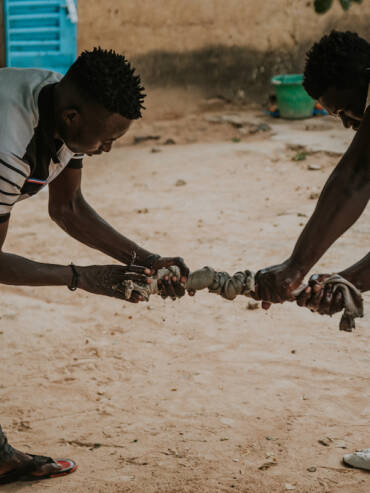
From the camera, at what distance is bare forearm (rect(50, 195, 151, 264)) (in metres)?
3.21

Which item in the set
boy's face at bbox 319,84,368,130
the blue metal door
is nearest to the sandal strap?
boy's face at bbox 319,84,368,130

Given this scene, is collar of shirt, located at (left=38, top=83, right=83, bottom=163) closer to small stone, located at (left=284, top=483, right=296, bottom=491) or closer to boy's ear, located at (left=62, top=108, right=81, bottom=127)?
boy's ear, located at (left=62, top=108, right=81, bottom=127)

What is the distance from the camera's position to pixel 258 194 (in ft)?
22.7

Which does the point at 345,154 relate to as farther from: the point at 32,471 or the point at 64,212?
the point at 32,471

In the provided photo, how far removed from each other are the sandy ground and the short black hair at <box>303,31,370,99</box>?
59.6 inches

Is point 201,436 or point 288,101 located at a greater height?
point 288,101

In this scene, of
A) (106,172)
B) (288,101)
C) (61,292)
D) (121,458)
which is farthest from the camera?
(288,101)

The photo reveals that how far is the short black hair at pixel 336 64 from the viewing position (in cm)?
263

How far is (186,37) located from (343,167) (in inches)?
325

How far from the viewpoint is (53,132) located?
2.47m

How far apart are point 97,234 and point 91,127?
2.97 ft

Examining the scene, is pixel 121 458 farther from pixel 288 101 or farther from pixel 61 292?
pixel 288 101

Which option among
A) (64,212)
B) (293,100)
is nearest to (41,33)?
(293,100)

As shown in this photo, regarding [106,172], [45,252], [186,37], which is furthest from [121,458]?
[186,37]
